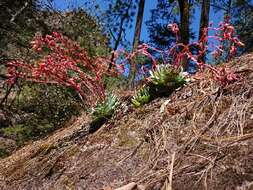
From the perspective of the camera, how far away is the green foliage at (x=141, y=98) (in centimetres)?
433

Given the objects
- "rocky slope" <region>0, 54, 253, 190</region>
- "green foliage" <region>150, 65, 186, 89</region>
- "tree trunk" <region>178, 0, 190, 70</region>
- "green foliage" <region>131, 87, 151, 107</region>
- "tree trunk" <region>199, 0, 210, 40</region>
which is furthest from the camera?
"tree trunk" <region>199, 0, 210, 40</region>

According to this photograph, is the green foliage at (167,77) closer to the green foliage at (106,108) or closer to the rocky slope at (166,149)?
the rocky slope at (166,149)

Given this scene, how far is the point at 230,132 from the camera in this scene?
9.37ft

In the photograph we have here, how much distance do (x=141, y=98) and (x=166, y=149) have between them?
1.33 meters

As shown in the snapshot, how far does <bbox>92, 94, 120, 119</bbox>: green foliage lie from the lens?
439cm

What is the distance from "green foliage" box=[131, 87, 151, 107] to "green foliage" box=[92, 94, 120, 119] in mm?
172

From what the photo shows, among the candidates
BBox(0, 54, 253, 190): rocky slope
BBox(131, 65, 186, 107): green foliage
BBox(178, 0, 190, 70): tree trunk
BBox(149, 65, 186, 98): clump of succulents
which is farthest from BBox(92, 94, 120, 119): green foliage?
BBox(178, 0, 190, 70): tree trunk

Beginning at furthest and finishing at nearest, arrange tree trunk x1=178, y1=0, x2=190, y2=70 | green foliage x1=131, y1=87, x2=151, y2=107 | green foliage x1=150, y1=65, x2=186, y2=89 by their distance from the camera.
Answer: tree trunk x1=178, y1=0, x2=190, y2=70 < green foliage x1=131, y1=87, x2=151, y2=107 < green foliage x1=150, y1=65, x2=186, y2=89

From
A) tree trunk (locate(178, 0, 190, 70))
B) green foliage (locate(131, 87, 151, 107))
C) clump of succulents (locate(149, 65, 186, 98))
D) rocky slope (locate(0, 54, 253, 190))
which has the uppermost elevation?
tree trunk (locate(178, 0, 190, 70))

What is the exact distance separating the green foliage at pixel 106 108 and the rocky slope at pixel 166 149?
0.07m

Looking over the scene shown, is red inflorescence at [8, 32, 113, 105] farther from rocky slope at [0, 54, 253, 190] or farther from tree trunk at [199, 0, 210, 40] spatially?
tree trunk at [199, 0, 210, 40]

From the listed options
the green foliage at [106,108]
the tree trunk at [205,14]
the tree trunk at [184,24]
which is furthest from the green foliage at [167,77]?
the tree trunk at [205,14]

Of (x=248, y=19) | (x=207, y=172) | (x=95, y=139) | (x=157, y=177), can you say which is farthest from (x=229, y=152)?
(x=248, y=19)

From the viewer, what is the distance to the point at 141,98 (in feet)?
14.3
